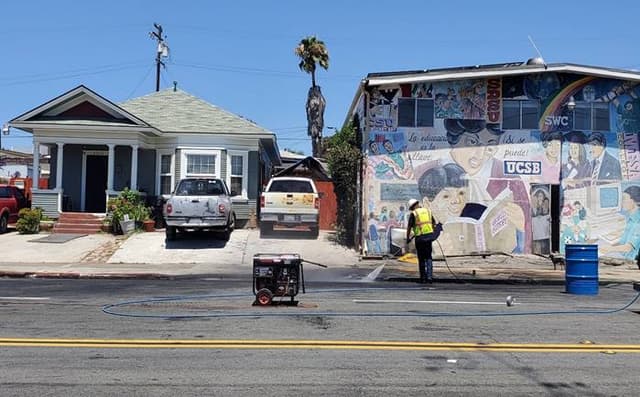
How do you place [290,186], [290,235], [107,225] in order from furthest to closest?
[290,235], [107,225], [290,186]

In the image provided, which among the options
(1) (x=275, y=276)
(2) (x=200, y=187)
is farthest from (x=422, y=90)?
(1) (x=275, y=276)

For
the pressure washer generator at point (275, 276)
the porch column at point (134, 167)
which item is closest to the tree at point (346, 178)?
the porch column at point (134, 167)

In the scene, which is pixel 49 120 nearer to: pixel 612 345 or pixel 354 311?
pixel 354 311

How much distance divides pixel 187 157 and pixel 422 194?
31.6 ft

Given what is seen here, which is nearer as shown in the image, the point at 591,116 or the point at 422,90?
the point at 422,90

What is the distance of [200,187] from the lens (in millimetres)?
21859

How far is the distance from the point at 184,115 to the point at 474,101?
39.2ft

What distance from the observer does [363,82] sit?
813 inches

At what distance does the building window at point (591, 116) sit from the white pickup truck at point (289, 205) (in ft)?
28.4

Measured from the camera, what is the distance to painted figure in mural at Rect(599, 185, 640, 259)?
2139cm

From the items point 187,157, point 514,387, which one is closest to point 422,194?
point 187,157

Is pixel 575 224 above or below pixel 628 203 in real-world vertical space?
below

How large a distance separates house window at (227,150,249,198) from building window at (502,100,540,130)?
9.92 m

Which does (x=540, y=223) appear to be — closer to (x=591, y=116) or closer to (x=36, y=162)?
(x=591, y=116)
